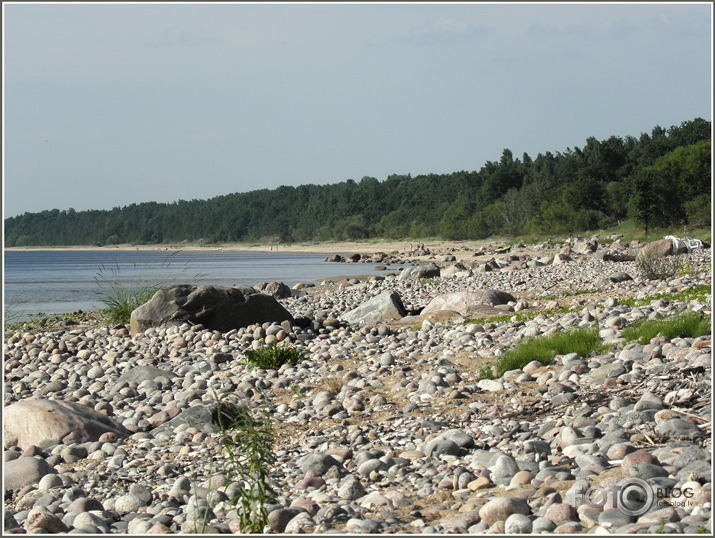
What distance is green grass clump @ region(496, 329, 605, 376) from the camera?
7.40 meters

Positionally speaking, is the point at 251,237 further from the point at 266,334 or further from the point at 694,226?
the point at 266,334

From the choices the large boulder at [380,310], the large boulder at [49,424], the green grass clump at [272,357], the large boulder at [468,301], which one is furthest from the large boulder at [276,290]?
the large boulder at [49,424]

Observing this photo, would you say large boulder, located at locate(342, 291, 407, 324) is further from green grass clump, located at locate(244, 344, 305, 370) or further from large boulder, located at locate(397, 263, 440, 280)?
large boulder, located at locate(397, 263, 440, 280)

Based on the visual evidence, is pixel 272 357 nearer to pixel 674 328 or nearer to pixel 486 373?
pixel 486 373

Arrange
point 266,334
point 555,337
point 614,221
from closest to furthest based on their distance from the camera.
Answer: point 555,337, point 266,334, point 614,221

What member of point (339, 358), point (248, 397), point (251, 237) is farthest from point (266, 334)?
point (251, 237)

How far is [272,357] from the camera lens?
Answer: 9156 millimetres

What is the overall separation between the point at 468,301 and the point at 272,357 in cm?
539

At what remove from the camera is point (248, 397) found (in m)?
7.95

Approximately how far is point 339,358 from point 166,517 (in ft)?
16.4

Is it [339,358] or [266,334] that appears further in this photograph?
[266,334]

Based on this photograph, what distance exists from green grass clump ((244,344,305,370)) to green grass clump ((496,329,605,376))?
2896 mm

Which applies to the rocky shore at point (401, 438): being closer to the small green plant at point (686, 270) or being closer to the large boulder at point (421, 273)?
the small green plant at point (686, 270)

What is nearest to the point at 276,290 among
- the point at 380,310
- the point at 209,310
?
the point at 380,310
